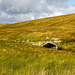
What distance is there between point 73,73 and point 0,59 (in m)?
2.83

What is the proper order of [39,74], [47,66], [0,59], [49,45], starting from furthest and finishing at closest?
[49,45] → [0,59] → [47,66] → [39,74]

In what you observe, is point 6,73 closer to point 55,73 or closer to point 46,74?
point 46,74

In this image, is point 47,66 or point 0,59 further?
point 0,59

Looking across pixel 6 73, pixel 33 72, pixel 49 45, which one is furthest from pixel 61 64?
pixel 49 45

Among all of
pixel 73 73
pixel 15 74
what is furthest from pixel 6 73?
pixel 73 73

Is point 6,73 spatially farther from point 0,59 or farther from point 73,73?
point 73,73

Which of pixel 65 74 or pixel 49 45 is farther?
pixel 49 45

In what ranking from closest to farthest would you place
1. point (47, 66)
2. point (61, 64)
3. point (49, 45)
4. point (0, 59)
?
point (47, 66), point (61, 64), point (0, 59), point (49, 45)

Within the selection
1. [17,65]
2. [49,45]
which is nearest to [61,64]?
[17,65]

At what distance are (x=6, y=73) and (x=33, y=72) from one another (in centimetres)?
77

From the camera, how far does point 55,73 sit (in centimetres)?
288

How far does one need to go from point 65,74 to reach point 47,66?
77cm

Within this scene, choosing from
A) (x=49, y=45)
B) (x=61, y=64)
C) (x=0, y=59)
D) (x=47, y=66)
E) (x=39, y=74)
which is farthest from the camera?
(x=49, y=45)

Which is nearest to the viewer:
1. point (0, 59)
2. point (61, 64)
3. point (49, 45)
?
point (61, 64)
